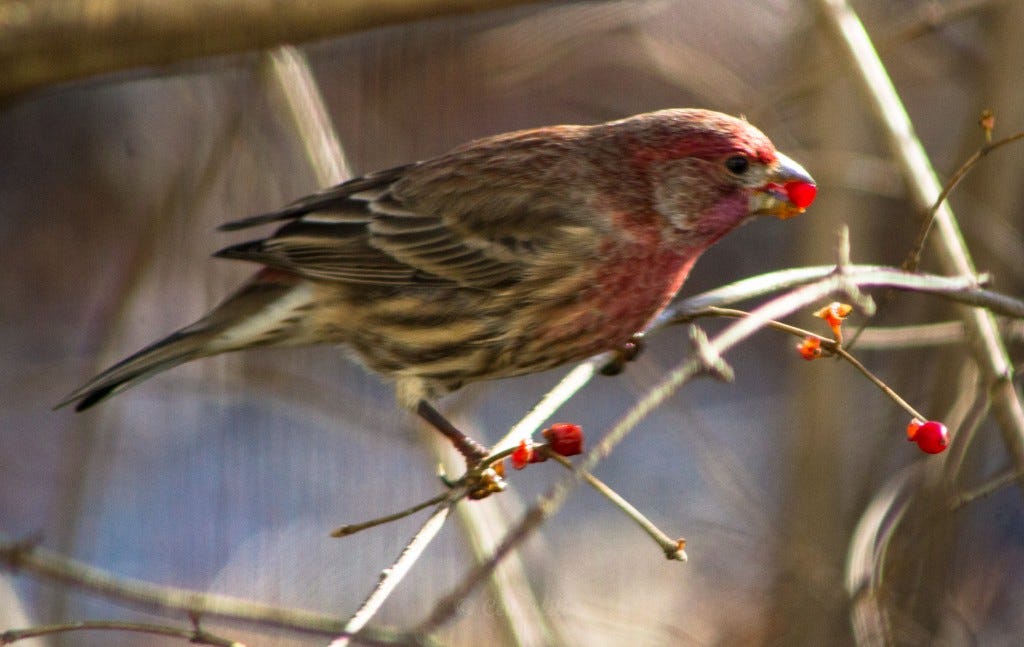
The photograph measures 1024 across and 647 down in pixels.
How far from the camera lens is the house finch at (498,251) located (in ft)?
13.8

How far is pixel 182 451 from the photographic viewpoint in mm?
7867

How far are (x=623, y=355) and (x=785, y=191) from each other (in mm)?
838

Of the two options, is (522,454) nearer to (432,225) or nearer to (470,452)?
(470,452)

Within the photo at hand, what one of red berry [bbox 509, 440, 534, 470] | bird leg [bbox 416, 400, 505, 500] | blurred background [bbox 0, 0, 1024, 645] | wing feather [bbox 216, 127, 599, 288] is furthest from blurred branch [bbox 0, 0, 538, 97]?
red berry [bbox 509, 440, 534, 470]

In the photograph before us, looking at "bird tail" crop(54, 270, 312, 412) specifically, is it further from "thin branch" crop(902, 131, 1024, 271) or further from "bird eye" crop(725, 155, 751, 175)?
"thin branch" crop(902, 131, 1024, 271)

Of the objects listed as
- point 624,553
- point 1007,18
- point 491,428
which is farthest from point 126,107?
point 1007,18

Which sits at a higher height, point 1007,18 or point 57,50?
point 57,50

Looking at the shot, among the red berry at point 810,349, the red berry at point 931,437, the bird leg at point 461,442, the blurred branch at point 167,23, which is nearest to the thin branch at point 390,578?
the red berry at point 810,349

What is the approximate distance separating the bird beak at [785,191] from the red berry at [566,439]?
126cm

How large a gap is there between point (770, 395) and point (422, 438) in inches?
163

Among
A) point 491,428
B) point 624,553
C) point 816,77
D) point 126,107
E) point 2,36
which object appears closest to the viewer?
point 2,36

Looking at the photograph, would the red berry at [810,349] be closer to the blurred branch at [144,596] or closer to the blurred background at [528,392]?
the blurred background at [528,392]

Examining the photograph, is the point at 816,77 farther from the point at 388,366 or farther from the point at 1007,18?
the point at 388,366

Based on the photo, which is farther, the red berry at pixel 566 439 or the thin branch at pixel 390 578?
the red berry at pixel 566 439
